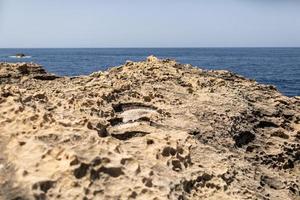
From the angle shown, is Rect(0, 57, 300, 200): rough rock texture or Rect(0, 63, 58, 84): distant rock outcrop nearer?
Rect(0, 57, 300, 200): rough rock texture

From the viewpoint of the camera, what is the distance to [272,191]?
1028 cm

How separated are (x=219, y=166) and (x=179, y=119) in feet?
7.20

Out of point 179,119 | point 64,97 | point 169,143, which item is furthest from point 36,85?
point 169,143

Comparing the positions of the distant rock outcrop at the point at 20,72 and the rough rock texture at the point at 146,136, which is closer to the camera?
the rough rock texture at the point at 146,136

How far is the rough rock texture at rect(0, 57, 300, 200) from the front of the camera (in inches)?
281

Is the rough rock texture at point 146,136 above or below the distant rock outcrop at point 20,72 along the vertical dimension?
below

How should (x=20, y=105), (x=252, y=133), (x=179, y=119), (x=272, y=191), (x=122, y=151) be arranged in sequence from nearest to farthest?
(x=122, y=151) → (x=20, y=105) → (x=272, y=191) → (x=179, y=119) → (x=252, y=133)

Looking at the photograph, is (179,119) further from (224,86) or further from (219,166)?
(224,86)

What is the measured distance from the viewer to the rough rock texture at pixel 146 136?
712 cm

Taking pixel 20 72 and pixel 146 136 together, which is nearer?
pixel 146 136

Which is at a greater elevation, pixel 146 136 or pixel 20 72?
pixel 20 72

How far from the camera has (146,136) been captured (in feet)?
30.7

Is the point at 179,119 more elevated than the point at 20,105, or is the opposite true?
the point at 20,105

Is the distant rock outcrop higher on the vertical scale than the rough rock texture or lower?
higher
